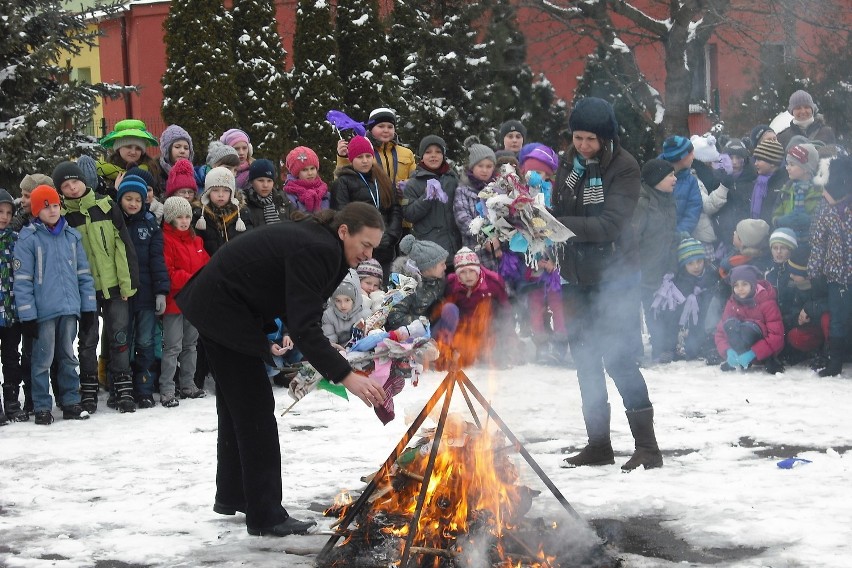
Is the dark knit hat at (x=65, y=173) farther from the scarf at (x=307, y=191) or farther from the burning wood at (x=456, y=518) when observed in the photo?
the burning wood at (x=456, y=518)

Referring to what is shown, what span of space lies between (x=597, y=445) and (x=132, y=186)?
4.63 metres

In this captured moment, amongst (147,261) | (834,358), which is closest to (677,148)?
(834,358)

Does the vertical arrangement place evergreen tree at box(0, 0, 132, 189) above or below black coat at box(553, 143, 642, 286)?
above

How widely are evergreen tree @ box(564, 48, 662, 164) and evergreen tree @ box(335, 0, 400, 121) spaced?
542cm

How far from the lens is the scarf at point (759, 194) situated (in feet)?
36.5

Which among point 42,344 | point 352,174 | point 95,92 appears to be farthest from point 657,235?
point 95,92

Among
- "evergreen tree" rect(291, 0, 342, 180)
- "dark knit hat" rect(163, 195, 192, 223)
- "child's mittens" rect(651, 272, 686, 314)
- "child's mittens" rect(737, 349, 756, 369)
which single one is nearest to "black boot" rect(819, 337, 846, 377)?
"child's mittens" rect(737, 349, 756, 369)

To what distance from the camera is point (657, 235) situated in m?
10.5

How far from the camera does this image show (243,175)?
10.5 meters

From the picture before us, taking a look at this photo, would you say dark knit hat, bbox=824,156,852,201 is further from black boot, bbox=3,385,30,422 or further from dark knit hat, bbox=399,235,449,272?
black boot, bbox=3,385,30,422

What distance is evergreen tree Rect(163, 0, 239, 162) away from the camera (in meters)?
23.5

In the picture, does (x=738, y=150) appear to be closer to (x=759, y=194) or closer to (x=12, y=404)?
(x=759, y=194)

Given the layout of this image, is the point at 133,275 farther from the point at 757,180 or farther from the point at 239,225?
the point at 757,180

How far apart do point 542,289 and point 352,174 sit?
2146 mm
